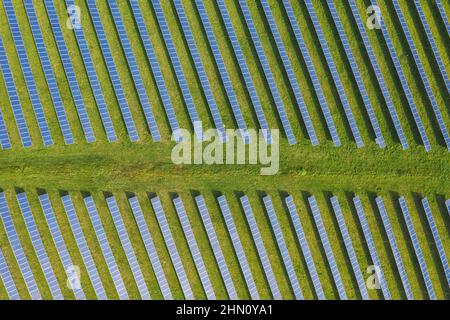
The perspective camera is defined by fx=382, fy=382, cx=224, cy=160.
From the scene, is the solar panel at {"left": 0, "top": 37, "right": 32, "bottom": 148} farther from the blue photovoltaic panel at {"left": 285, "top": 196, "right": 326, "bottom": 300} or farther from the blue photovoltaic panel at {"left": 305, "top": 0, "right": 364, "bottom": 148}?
the blue photovoltaic panel at {"left": 305, "top": 0, "right": 364, "bottom": 148}

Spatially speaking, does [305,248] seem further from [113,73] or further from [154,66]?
[113,73]

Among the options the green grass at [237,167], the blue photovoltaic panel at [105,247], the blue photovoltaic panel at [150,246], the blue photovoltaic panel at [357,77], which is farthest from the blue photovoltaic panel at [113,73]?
the blue photovoltaic panel at [357,77]

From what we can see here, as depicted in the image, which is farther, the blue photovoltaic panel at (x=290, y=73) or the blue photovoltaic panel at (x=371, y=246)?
the blue photovoltaic panel at (x=290, y=73)

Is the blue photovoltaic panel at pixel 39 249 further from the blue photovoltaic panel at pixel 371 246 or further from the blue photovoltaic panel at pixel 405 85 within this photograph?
the blue photovoltaic panel at pixel 405 85

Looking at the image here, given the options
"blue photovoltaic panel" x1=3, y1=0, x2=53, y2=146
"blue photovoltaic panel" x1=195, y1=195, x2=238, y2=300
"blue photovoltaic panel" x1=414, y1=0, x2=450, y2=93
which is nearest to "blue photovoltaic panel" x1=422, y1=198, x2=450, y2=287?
"blue photovoltaic panel" x1=414, y1=0, x2=450, y2=93

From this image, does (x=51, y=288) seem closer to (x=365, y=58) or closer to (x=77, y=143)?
(x=77, y=143)

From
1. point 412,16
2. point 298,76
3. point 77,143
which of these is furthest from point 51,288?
point 412,16

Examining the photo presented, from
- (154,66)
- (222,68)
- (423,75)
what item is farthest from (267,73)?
(423,75)
